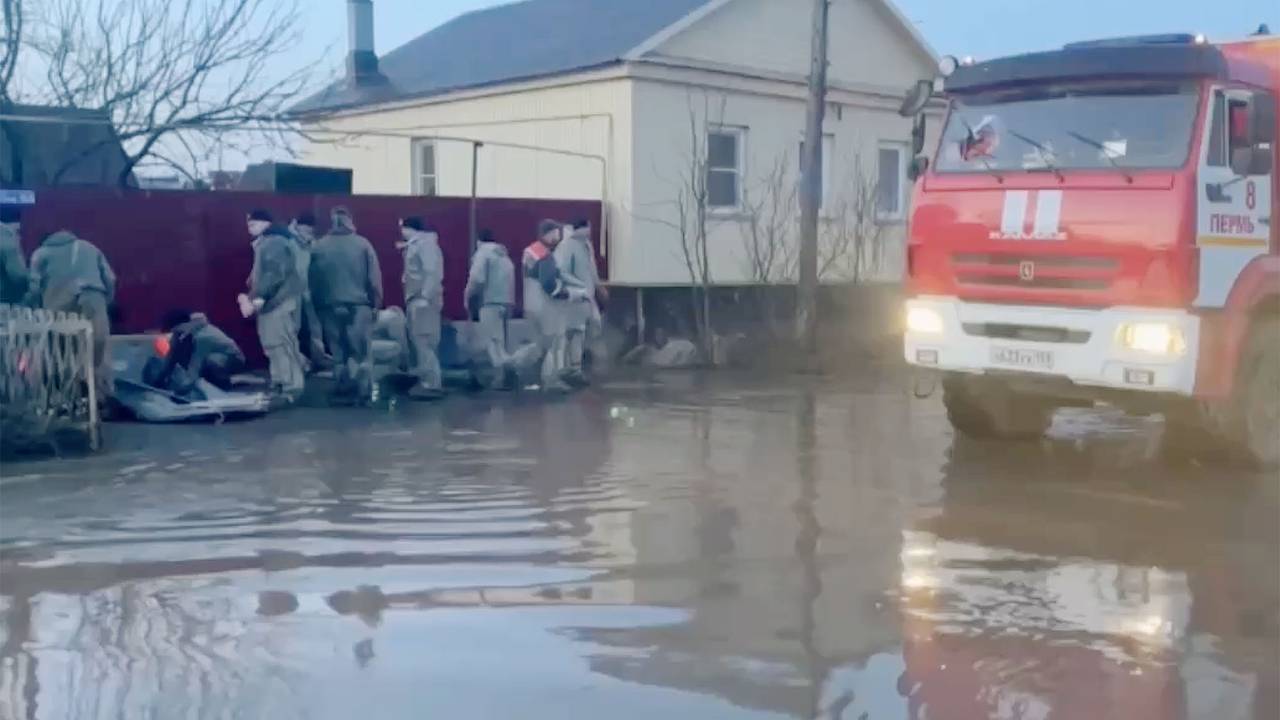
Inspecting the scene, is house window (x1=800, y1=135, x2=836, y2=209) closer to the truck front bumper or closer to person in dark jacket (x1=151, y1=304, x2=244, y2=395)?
person in dark jacket (x1=151, y1=304, x2=244, y2=395)

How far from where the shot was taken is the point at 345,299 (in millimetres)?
14484

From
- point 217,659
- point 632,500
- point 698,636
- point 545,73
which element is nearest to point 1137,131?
point 632,500

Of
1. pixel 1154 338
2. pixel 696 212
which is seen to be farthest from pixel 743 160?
pixel 1154 338

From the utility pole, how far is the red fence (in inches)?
192

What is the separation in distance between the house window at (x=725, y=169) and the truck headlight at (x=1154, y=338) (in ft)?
37.5

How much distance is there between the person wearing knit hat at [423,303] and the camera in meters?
15.0

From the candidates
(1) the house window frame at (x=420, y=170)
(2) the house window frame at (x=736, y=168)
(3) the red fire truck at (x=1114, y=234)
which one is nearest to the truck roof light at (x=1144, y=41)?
(3) the red fire truck at (x=1114, y=234)

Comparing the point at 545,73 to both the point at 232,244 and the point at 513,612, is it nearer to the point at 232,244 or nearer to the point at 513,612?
the point at 232,244

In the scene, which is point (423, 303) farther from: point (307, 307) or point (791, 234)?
point (791, 234)

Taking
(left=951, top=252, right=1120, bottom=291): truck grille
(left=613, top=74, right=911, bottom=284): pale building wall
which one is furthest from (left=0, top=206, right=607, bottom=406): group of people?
(left=951, top=252, right=1120, bottom=291): truck grille

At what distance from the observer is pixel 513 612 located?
684 cm

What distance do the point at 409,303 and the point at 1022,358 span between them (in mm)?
6798

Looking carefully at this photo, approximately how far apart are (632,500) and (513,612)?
2835mm

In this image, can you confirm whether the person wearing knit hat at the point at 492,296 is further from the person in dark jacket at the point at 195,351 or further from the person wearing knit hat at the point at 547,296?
the person in dark jacket at the point at 195,351
